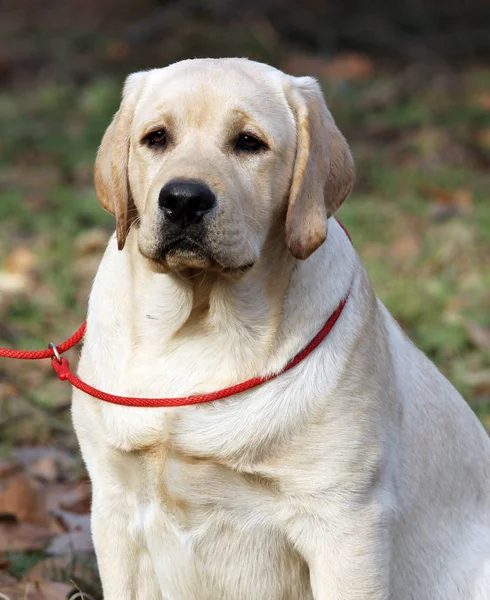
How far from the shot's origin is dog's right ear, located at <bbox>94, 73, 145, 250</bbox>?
3.09 metres

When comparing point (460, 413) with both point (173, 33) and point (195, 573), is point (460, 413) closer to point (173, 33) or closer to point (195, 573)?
point (195, 573)

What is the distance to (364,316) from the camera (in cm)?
310

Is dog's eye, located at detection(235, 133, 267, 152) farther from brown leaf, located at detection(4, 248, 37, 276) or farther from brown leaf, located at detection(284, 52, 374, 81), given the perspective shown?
brown leaf, located at detection(284, 52, 374, 81)

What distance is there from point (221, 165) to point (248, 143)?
6.1 inches

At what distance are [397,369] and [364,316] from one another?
247 mm

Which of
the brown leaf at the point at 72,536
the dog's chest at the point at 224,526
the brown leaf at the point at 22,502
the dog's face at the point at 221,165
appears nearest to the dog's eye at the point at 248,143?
the dog's face at the point at 221,165

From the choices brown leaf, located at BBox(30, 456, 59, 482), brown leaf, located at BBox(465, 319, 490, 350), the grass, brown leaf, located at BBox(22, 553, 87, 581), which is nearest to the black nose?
brown leaf, located at BBox(22, 553, 87, 581)

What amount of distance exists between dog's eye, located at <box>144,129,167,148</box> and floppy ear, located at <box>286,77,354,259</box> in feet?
1.21

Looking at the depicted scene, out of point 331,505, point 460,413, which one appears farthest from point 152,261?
point 460,413

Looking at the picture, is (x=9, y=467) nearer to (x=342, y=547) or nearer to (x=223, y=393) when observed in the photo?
(x=223, y=393)

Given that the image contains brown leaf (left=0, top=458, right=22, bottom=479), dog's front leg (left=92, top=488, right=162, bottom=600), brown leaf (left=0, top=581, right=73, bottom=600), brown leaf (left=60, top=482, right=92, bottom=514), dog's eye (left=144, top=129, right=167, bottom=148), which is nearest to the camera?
dog's eye (left=144, top=129, right=167, bottom=148)

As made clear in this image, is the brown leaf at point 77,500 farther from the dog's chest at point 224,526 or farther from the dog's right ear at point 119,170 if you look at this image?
the dog's right ear at point 119,170

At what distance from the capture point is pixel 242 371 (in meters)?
3.04

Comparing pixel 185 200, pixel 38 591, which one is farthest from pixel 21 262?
pixel 185 200
